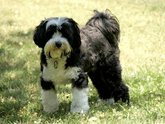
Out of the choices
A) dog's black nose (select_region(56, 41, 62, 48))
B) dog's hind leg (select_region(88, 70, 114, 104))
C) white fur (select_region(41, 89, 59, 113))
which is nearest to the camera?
dog's black nose (select_region(56, 41, 62, 48))

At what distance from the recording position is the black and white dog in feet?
13.2

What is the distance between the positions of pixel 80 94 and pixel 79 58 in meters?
0.54

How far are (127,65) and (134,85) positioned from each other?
1269 millimetres

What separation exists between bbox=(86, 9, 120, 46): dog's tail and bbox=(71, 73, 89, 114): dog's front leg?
44.0 inches

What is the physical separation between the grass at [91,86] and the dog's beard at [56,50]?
0.93 metres

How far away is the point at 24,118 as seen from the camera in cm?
445

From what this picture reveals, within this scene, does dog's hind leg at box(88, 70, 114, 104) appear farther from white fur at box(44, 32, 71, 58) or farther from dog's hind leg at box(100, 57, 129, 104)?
white fur at box(44, 32, 71, 58)

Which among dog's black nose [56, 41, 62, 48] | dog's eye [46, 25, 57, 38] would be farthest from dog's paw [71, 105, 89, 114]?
dog's eye [46, 25, 57, 38]

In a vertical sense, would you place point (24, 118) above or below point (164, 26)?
below

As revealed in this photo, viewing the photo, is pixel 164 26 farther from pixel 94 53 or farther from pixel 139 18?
pixel 94 53

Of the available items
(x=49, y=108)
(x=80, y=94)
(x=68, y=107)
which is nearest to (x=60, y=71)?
(x=80, y=94)

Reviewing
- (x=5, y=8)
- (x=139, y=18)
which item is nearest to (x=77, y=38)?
(x=139, y=18)

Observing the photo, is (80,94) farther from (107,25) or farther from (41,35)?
(107,25)

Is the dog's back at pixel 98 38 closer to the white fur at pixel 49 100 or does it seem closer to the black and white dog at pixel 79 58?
the black and white dog at pixel 79 58
